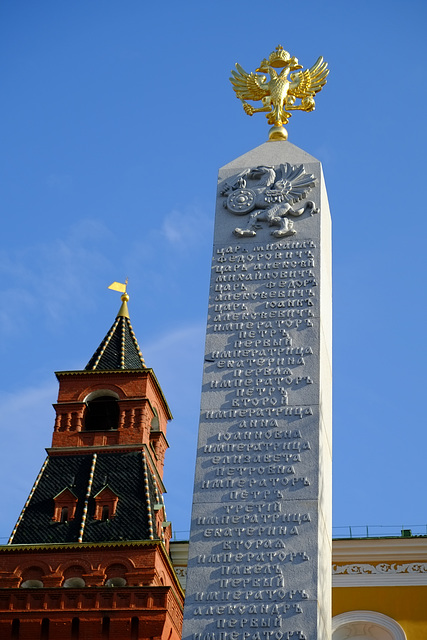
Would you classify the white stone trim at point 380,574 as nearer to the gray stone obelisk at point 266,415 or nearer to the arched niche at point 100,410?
the gray stone obelisk at point 266,415

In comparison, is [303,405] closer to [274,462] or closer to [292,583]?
[274,462]

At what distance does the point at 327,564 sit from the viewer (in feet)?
62.2

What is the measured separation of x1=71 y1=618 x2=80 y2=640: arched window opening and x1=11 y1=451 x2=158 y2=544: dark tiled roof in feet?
7.48

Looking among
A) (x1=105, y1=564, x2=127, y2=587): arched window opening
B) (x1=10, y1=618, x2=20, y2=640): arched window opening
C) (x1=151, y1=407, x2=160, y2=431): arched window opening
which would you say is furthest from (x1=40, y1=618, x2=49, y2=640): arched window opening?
(x1=151, y1=407, x2=160, y2=431): arched window opening

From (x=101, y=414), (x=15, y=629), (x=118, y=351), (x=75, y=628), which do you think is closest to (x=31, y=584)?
(x=15, y=629)

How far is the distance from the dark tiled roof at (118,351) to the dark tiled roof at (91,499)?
9.66 ft

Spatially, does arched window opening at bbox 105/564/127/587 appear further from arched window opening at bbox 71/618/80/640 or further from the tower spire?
the tower spire

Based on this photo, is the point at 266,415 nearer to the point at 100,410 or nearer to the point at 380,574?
the point at 380,574

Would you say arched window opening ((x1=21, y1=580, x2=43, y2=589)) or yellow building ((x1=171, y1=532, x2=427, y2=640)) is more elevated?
arched window opening ((x1=21, y1=580, x2=43, y2=589))

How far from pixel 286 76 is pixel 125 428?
16.2 meters

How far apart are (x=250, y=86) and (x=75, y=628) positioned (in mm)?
16169

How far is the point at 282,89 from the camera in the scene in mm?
23016

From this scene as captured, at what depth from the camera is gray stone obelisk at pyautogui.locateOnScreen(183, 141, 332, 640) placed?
17969mm

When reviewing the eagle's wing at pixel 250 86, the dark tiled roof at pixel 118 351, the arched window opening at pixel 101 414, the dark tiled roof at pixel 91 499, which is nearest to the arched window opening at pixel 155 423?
the arched window opening at pixel 101 414
